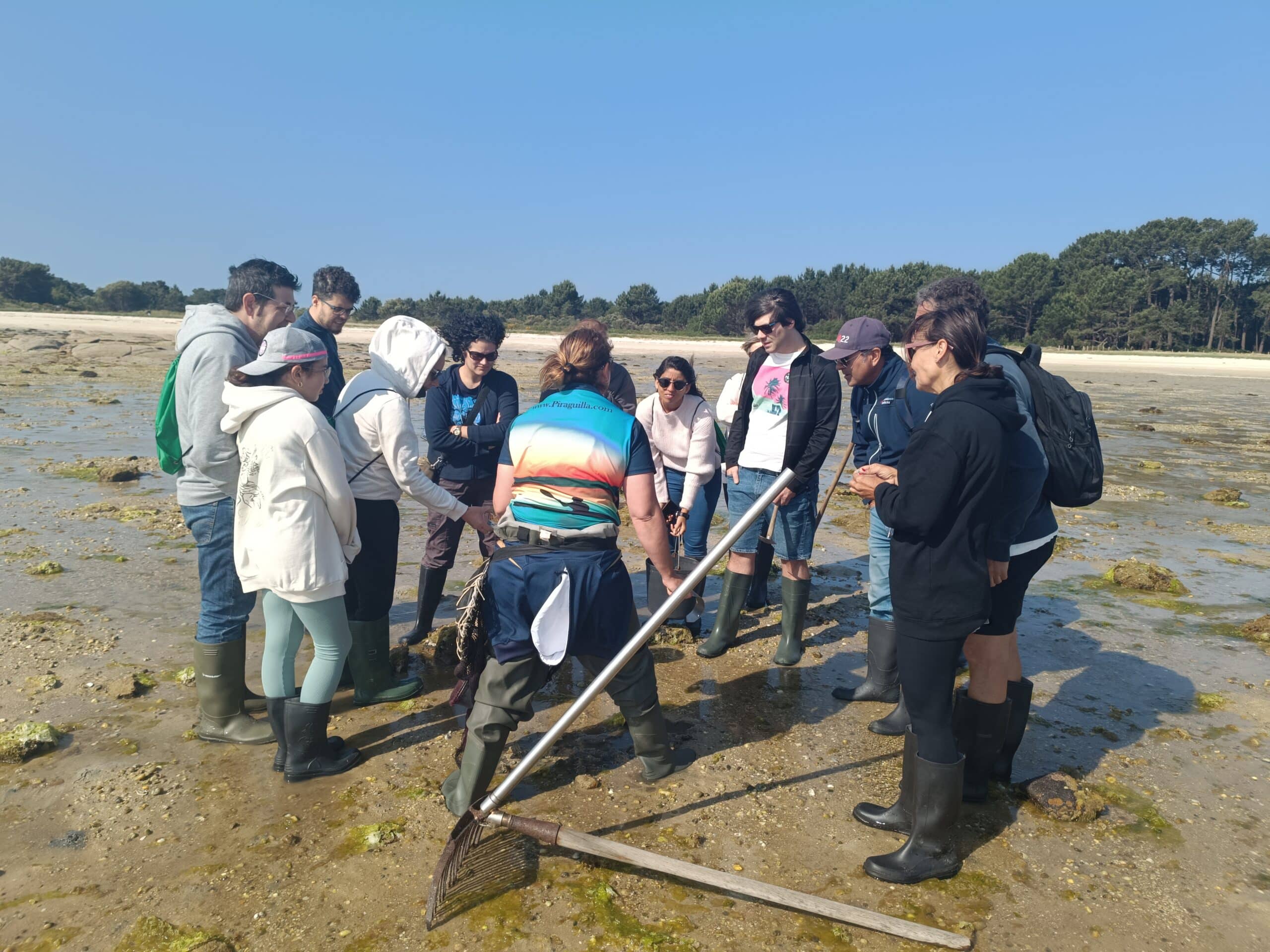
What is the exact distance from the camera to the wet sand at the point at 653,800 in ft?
9.27

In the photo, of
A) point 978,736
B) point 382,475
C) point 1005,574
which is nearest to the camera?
point 1005,574

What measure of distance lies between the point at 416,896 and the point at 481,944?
383mm

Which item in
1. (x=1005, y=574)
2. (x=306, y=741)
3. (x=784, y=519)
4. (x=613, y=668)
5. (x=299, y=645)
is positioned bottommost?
(x=306, y=741)

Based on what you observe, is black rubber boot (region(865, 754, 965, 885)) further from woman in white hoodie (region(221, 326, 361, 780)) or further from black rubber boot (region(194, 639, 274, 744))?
black rubber boot (region(194, 639, 274, 744))

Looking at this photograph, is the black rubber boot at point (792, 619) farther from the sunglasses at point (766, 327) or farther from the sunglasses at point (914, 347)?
the sunglasses at point (914, 347)

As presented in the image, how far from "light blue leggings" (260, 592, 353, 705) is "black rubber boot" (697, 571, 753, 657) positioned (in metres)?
2.59

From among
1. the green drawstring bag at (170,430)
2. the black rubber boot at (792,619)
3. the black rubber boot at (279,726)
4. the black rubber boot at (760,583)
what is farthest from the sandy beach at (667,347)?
the black rubber boot at (279,726)

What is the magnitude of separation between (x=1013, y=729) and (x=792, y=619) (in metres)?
1.69

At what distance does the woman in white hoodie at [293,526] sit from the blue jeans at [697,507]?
2.77 meters

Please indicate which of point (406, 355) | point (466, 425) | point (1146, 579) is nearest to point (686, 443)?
point (466, 425)

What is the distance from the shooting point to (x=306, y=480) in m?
3.44

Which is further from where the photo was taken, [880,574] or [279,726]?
[880,574]

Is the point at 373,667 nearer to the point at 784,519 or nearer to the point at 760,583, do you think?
the point at 784,519

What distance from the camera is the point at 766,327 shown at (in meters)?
4.97
